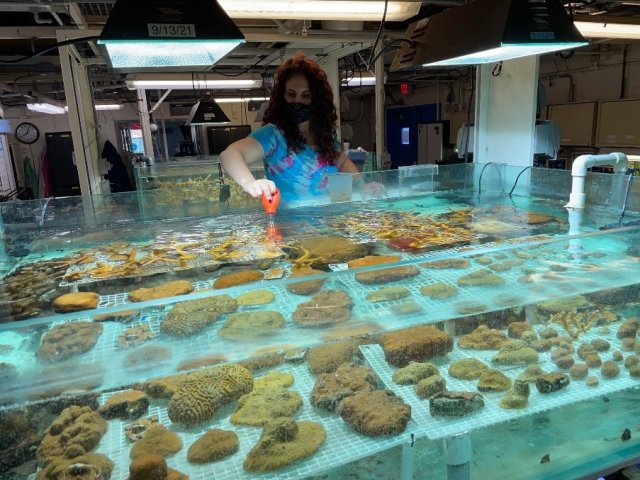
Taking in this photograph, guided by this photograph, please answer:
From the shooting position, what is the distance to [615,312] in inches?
63.1

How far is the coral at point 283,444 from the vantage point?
40.9 inches

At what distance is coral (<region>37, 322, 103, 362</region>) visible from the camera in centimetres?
105

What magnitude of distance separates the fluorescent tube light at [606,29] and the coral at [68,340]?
12.1ft

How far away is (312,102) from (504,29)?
3.54 feet

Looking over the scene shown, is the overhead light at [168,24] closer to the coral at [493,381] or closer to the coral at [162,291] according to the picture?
the coral at [162,291]

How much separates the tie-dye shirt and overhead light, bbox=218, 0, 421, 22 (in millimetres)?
620

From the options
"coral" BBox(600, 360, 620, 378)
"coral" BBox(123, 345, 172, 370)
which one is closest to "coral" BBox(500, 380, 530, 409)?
"coral" BBox(600, 360, 620, 378)

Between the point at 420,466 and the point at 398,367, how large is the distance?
33 centimetres

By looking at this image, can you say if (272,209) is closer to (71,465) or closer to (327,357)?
(327,357)

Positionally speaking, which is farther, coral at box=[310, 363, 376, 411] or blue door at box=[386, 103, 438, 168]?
blue door at box=[386, 103, 438, 168]

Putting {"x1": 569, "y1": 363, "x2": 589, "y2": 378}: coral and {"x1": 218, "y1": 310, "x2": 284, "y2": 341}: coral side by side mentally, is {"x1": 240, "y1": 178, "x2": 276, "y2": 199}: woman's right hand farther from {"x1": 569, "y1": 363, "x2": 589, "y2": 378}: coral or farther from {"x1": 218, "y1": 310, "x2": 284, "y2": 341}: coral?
{"x1": 569, "y1": 363, "x2": 589, "y2": 378}: coral

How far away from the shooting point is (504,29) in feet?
6.87

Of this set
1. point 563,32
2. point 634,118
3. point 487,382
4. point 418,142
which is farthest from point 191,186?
point 418,142

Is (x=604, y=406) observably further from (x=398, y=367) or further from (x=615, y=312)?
(x=398, y=367)
